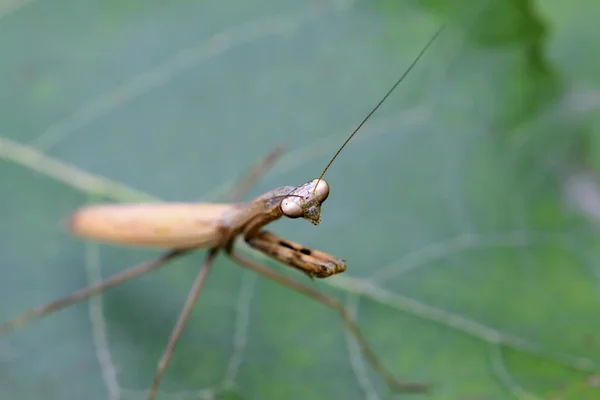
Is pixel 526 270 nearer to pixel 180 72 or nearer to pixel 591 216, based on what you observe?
pixel 591 216

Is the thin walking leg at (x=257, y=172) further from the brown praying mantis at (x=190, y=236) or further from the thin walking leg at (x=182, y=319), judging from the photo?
the thin walking leg at (x=182, y=319)

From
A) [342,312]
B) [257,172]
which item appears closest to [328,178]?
[257,172]

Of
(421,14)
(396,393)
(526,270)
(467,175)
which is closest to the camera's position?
(396,393)

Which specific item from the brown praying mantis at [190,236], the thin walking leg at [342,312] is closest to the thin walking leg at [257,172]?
the brown praying mantis at [190,236]

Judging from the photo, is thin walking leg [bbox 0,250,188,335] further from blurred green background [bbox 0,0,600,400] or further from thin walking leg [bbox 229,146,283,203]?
thin walking leg [bbox 229,146,283,203]

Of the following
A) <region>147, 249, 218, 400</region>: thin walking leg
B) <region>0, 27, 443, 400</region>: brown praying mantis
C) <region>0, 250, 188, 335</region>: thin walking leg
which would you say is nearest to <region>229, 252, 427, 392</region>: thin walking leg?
<region>0, 27, 443, 400</region>: brown praying mantis

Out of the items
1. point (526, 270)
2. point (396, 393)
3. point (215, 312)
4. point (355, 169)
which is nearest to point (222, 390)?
point (215, 312)
